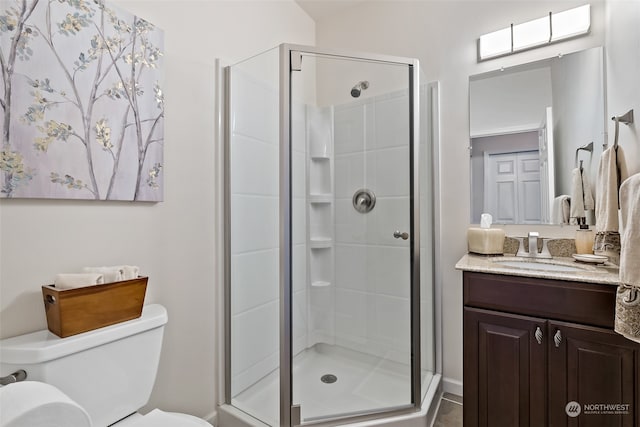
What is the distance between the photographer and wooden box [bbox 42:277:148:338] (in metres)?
0.93

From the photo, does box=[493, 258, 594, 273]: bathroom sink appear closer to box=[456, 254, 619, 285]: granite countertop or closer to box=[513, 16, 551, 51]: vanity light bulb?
box=[456, 254, 619, 285]: granite countertop

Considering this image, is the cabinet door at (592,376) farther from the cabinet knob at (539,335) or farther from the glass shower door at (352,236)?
the glass shower door at (352,236)

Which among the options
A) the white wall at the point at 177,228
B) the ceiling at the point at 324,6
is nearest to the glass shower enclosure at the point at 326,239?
the white wall at the point at 177,228

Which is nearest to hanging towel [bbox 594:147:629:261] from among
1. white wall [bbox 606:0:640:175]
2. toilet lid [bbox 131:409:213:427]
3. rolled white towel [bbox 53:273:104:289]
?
white wall [bbox 606:0:640:175]

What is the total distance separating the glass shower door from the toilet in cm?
61

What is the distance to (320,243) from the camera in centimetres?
173

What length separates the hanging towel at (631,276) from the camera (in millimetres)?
976

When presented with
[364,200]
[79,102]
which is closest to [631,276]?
[364,200]

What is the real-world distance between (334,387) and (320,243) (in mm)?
752

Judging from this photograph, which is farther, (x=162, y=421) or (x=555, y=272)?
(x=555, y=272)

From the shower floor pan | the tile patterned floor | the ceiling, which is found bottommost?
the tile patterned floor

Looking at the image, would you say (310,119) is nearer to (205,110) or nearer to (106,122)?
(205,110)

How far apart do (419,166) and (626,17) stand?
971 mm

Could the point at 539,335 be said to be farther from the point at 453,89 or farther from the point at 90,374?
the point at 90,374
